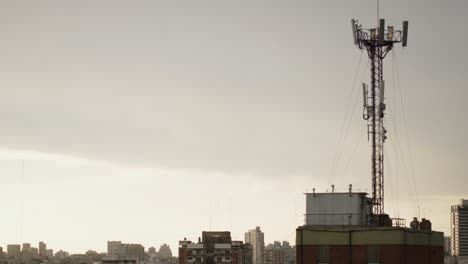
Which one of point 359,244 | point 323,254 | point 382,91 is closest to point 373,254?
point 359,244

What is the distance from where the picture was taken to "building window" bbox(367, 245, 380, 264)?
2681 inches

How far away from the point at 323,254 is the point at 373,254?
13.7 ft

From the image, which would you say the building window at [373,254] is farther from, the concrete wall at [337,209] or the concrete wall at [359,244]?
the concrete wall at [337,209]

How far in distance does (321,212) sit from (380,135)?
9.40 metres

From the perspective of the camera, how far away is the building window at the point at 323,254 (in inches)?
2731

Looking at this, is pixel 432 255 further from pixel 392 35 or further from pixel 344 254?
pixel 392 35

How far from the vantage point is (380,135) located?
249ft

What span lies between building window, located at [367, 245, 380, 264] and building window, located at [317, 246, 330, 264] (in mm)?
3435

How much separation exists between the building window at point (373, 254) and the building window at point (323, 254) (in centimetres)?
344

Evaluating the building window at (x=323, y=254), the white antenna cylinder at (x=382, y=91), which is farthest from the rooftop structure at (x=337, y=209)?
the white antenna cylinder at (x=382, y=91)

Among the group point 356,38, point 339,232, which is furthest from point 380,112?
point 339,232

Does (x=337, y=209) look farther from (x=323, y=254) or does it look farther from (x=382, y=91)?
(x=382, y=91)

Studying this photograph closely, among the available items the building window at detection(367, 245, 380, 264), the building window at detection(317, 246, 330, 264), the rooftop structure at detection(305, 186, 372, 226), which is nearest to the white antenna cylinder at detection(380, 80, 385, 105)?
the rooftop structure at detection(305, 186, 372, 226)

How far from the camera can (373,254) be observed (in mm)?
68312
